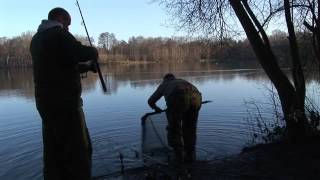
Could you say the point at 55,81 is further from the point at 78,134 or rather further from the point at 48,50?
the point at 78,134

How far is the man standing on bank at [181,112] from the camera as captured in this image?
25.0 ft

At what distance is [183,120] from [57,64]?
12.6 ft

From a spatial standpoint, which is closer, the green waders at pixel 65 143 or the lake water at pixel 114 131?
the green waders at pixel 65 143

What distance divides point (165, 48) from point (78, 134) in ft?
360

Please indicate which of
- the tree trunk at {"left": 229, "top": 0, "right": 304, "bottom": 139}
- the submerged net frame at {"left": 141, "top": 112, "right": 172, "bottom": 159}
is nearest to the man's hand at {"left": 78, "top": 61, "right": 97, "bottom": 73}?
the submerged net frame at {"left": 141, "top": 112, "right": 172, "bottom": 159}

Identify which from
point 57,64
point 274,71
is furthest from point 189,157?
point 57,64

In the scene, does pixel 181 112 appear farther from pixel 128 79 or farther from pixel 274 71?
pixel 128 79

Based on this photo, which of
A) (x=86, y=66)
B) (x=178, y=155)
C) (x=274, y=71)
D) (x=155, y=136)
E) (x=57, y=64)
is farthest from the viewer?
(x=274, y=71)

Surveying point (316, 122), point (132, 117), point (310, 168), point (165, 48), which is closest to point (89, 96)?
point (132, 117)

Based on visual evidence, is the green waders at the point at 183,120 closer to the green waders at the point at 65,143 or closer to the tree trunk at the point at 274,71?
the tree trunk at the point at 274,71

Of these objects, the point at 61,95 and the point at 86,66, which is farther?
the point at 86,66

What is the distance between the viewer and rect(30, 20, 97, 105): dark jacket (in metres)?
4.52

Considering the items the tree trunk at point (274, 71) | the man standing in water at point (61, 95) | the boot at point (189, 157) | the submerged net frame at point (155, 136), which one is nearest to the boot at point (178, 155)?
the boot at point (189, 157)

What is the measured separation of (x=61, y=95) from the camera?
15.1 feet
